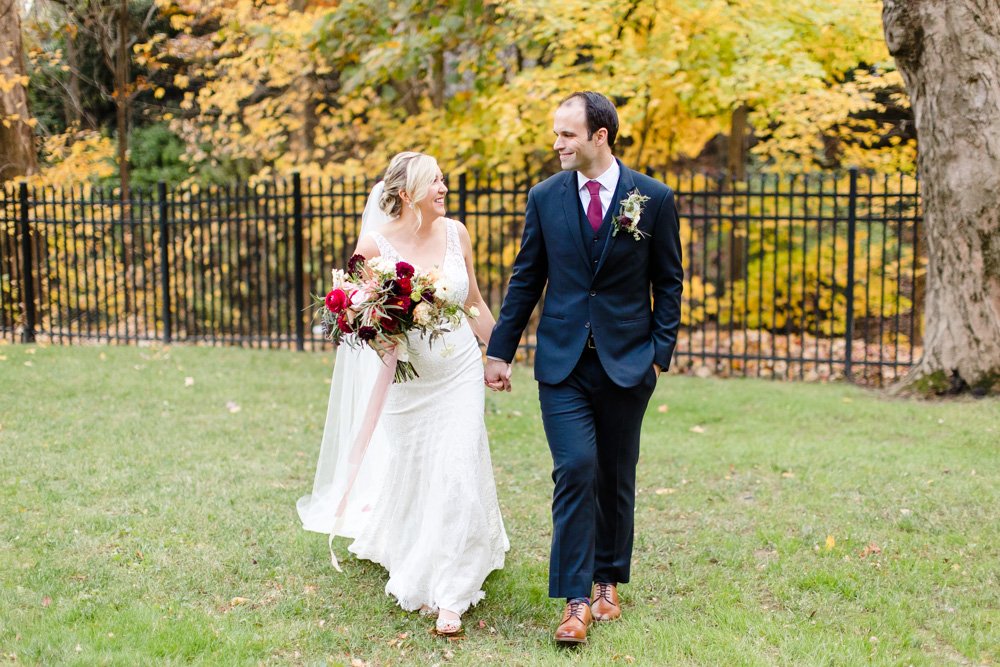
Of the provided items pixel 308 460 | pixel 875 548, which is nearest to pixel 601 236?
pixel 875 548

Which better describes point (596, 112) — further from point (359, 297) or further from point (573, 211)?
point (359, 297)

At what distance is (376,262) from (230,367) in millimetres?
7155

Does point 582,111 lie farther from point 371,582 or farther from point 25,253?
point 25,253

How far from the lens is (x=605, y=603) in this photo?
4363 millimetres

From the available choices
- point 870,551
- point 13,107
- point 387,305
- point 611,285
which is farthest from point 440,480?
point 13,107

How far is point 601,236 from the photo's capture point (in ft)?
13.3

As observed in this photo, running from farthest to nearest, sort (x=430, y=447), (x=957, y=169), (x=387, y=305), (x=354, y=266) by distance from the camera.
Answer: (x=957, y=169) → (x=430, y=447) → (x=354, y=266) → (x=387, y=305)

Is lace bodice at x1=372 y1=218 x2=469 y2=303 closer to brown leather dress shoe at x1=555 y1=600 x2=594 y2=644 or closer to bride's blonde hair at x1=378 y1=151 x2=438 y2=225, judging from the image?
bride's blonde hair at x1=378 y1=151 x2=438 y2=225

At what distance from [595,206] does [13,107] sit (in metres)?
12.6

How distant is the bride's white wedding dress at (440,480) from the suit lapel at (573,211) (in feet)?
1.98

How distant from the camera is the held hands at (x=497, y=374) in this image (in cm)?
426

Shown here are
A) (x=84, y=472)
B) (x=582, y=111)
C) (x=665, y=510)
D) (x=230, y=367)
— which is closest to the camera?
(x=582, y=111)

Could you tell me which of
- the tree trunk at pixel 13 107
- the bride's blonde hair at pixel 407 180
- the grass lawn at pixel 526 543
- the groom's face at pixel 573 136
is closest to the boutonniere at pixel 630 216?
the groom's face at pixel 573 136

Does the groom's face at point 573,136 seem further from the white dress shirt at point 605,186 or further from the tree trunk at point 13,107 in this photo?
the tree trunk at point 13,107
